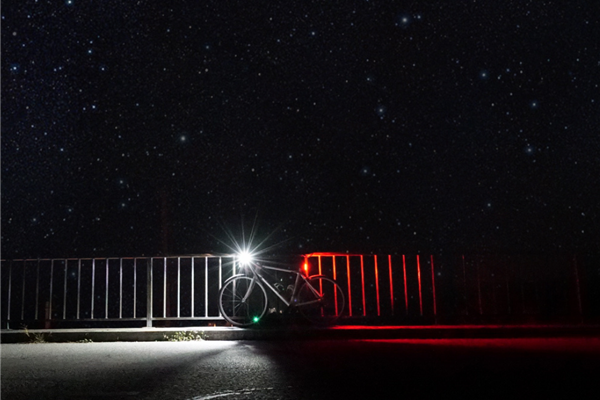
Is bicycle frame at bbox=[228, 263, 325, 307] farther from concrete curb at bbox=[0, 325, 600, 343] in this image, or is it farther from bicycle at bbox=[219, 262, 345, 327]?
concrete curb at bbox=[0, 325, 600, 343]

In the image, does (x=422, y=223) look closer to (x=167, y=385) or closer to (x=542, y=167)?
(x=542, y=167)

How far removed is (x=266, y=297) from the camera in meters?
9.15

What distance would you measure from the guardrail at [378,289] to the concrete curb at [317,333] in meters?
0.41

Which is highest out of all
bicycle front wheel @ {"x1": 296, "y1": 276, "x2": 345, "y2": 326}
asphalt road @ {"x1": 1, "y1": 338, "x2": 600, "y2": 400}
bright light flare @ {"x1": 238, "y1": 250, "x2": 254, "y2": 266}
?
bright light flare @ {"x1": 238, "y1": 250, "x2": 254, "y2": 266}

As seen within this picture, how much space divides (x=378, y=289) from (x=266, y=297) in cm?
192

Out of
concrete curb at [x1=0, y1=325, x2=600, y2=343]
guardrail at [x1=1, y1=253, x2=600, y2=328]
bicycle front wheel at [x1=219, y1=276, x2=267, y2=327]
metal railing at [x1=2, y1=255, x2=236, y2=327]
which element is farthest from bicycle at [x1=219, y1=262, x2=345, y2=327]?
metal railing at [x1=2, y1=255, x2=236, y2=327]

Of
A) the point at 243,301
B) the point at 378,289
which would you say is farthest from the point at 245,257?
the point at 378,289

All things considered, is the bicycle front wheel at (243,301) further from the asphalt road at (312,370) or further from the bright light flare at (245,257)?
the asphalt road at (312,370)

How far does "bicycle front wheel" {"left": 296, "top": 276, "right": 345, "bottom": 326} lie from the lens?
9.20 meters

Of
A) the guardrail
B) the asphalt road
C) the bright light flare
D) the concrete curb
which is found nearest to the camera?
the asphalt road

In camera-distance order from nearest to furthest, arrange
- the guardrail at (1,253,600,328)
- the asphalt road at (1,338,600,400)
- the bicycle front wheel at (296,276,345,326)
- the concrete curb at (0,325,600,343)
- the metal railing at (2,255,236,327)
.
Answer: the asphalt road at (1,338,600,400), the concrete curb at (0,325,600,343), the guardrail at (1,253,600,328), the bicycle front wheel at (296,276,345,326), the metal railing at (2,255,236,327)

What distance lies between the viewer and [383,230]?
16078 millimetres

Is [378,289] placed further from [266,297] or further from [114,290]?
[114,290]

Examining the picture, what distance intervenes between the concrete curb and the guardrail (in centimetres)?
41
